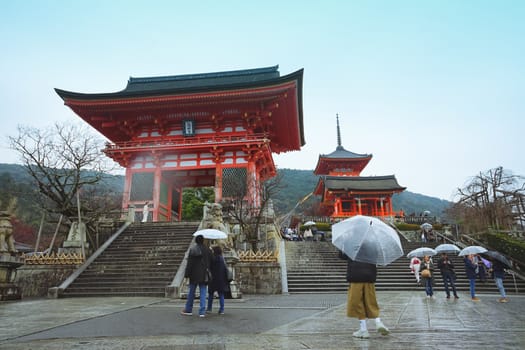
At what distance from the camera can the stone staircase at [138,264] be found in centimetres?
1100

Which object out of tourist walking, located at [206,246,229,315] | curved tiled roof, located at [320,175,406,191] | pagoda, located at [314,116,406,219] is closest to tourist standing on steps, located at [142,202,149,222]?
tourist walking, located at [206,246,229,315]

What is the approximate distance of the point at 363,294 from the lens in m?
4.54

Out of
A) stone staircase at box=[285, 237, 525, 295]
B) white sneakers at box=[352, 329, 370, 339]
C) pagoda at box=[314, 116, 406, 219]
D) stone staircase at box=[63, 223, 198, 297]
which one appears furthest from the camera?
pagoda at box=[314, 116, 406, 219]

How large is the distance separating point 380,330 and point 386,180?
3758 cm

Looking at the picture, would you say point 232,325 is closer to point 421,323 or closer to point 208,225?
point 421,323

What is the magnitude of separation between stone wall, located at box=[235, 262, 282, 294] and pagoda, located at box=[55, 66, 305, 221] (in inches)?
286

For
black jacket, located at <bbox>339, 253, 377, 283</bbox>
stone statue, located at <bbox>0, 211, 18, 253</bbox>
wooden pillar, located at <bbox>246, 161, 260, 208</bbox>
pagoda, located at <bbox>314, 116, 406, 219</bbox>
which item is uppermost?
pagoda, located at <bbox>314, 116, 406, 219</bbox>

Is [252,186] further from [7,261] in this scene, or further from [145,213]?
[7,261]

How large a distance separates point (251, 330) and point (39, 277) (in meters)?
11.4

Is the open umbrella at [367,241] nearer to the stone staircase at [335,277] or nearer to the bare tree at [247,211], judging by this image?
the stone staircase at [335,277]

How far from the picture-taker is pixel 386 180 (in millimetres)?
39656

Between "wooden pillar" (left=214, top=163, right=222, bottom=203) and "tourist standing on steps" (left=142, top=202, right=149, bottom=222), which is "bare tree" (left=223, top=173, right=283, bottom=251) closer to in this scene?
"wooden pillar" (left=214, top=163, right=222, bottom=203)

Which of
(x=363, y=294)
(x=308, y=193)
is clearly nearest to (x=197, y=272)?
(x=363, y=294)

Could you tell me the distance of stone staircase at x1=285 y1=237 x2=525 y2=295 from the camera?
13.6 metres
